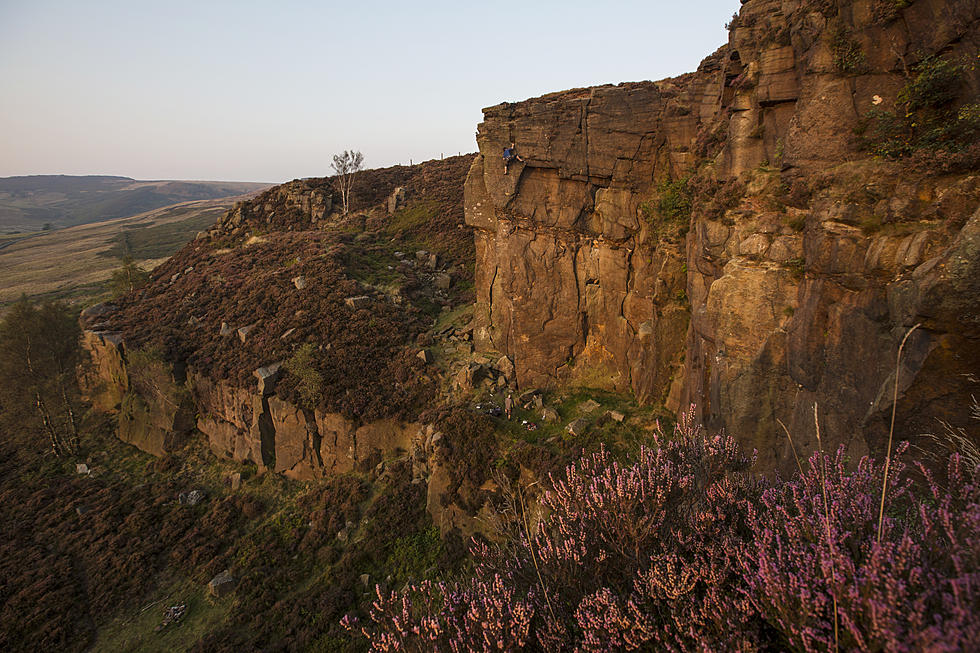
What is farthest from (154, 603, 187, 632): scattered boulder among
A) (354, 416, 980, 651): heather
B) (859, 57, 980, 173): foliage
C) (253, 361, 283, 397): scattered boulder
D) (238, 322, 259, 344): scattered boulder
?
(859, 57, 980, 173): foliage

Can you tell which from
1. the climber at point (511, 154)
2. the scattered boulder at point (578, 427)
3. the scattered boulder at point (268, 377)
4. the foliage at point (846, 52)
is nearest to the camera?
the foliage at point (846, 52)

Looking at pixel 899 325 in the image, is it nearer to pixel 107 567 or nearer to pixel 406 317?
pixel 406 317

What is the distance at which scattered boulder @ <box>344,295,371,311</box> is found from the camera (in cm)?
2367

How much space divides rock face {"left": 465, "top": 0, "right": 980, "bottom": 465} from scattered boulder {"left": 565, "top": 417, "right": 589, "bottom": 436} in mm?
2785

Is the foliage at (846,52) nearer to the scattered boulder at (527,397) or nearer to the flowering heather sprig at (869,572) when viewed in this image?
the flowering heather sprig at (869,572)

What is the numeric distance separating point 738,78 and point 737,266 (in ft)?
18.7

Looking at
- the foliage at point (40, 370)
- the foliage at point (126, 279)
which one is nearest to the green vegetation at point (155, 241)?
the foliage at point (126, 279)

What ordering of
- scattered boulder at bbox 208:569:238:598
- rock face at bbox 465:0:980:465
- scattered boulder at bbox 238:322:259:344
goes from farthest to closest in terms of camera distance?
1. scattered boulder at bbox 238:322:259:344
2. scattered boulder at bbox 208:569:238:598
3. rock face at bbox 465:0:980:465

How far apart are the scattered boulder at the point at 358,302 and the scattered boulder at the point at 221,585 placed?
13.6 meters

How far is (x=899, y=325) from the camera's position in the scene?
718 centimetres

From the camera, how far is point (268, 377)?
64.2 feet

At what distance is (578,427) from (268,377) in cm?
1470

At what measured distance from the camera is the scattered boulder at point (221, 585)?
46.9ft

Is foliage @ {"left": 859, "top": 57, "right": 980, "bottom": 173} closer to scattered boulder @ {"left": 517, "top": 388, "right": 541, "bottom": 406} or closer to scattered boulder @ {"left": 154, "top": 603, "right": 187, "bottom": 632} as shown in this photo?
scattered boulder @ {"left": 517, "top": 388, "right": 541, "bottom": 406}
